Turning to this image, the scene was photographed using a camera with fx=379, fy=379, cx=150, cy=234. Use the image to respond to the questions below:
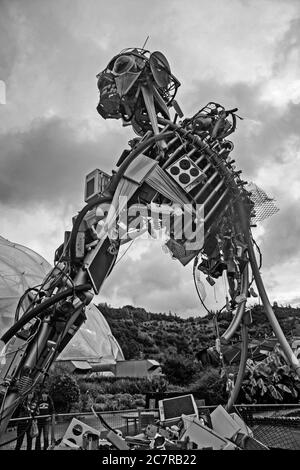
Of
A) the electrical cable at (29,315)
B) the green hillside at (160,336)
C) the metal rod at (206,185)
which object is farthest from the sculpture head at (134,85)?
the green hillside at (160,336)

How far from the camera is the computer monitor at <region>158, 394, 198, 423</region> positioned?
5.91 meters

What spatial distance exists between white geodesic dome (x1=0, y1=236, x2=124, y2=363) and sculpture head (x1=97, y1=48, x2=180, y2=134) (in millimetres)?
13533

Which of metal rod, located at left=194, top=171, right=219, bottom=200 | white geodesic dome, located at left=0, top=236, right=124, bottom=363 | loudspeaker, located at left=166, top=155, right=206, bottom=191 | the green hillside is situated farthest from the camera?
the green hillside

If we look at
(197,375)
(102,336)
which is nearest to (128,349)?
(102,336)

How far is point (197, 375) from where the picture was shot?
66.3 feet

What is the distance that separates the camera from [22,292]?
20766 mm

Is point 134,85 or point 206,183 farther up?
point 134,85

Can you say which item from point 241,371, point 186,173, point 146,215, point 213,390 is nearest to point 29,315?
point 146,215

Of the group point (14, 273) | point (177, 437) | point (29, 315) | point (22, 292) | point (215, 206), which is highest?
point (14, 273)

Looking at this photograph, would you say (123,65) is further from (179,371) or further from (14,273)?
(179,371)

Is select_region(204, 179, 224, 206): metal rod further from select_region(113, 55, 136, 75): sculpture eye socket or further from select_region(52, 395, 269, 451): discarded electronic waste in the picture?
select_region(52, 395, 269, 451): discarded electronic waste

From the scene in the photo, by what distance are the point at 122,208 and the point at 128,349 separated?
31.6 m

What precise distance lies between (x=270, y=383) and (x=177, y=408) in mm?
6300

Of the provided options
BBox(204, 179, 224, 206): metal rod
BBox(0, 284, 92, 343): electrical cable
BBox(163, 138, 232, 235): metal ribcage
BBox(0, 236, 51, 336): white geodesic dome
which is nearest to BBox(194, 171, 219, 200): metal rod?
BBox(163, 138, 232, 235): metal ribcage
